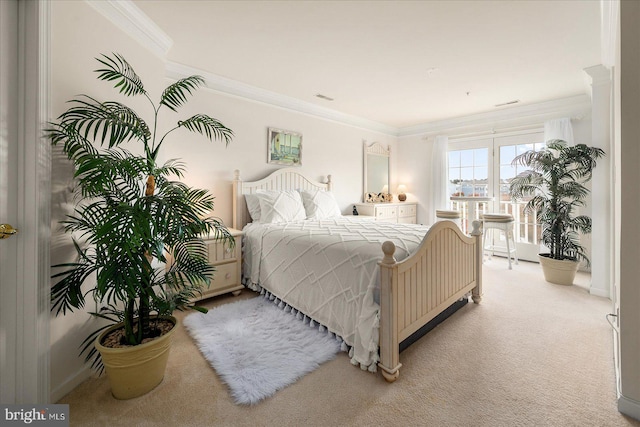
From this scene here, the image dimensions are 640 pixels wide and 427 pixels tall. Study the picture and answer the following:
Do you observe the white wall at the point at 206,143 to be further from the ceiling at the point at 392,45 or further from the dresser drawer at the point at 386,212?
the dresser drawer at the point at 386,212

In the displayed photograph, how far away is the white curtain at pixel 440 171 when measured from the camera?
5.05m

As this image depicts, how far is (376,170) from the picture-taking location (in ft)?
17.5

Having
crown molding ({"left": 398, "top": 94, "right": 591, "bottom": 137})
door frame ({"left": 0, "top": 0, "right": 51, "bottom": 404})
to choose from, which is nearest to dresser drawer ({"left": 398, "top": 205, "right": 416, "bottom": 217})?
crown molding ({"left": 398, "top": 94, "right": 591, "bottom": 137})

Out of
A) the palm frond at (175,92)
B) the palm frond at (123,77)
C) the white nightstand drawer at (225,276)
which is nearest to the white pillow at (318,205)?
the white nightstand drawer at (225,276)

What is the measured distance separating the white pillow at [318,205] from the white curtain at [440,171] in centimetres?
235

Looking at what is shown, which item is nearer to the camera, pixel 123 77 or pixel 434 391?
pixel 434 391

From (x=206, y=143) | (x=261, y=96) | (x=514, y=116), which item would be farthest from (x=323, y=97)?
(x=514, y=116)

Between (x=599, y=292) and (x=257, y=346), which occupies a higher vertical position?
(x=599, y=292)

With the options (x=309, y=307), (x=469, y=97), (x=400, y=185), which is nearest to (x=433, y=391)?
(x=309, y=307)

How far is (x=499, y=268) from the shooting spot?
155 inches

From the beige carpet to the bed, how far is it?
0.17 metres

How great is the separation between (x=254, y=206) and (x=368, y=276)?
1.97 m

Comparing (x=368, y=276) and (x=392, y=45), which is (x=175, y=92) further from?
(x=392, y=45)

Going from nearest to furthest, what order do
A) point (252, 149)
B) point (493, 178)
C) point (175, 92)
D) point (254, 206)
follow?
1. point (175, 92)
2. point (254, 206)
3. point (252, 149)
4. point (493, 178)
